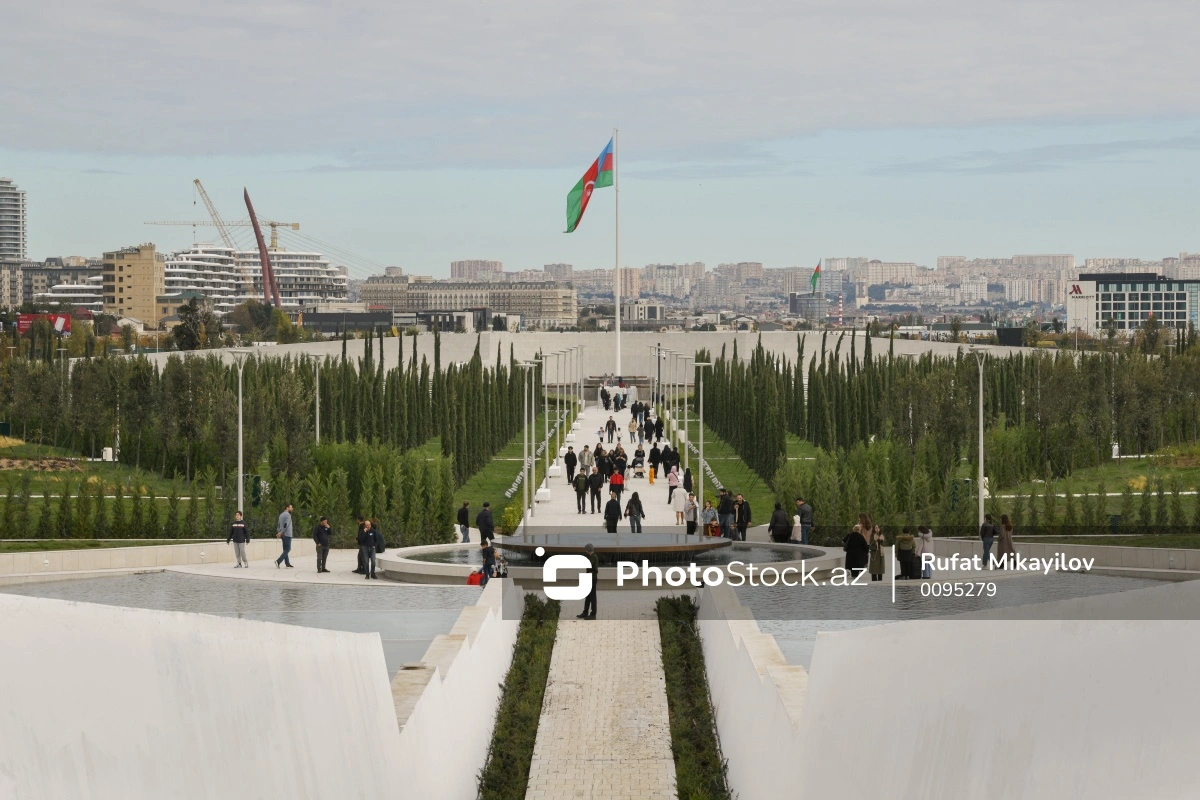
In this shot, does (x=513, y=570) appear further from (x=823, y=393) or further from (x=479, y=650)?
(x=823, y=393)

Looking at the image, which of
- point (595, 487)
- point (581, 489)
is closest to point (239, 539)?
point (581, 489)

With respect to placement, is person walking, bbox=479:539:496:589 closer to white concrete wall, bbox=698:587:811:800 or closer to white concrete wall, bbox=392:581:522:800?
white concrete wall, bbox=392:581:522:800

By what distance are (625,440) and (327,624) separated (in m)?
33.5

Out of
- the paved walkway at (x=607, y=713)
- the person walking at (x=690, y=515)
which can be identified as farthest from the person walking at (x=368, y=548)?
the person walking at (x=690, y=515)

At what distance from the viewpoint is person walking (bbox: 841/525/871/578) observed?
57.2 feet

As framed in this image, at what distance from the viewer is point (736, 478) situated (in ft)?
119

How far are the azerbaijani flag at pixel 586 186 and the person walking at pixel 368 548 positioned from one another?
124 feet

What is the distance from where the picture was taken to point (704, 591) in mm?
14930

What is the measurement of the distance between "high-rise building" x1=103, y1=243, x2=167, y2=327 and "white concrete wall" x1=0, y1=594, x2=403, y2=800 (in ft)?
547

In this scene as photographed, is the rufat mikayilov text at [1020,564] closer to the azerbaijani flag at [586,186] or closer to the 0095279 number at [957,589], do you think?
the 0095279 number at [957,589]

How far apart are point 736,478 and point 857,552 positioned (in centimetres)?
1888

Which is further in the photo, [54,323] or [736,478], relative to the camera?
[54,323]

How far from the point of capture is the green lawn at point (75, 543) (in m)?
21.5

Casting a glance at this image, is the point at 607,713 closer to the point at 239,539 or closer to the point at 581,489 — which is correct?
the point at 239,539
